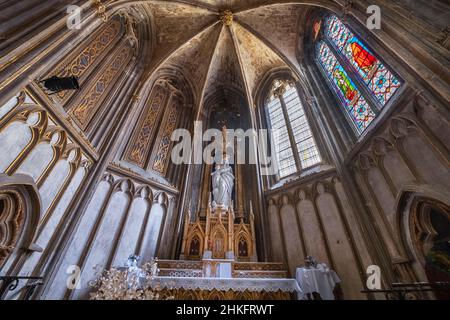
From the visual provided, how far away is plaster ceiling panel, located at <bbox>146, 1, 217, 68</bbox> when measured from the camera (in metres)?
9.35

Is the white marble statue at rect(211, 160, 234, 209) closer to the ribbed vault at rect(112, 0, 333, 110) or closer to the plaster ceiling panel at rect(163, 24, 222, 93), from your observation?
the ribbed vault at rect(112, 0, 333, 110)

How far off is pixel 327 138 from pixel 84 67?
7.57 meters

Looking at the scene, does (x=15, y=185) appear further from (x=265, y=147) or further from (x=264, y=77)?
(x=264, y=77)

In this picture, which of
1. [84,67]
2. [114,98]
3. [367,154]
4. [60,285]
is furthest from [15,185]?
[367,154]

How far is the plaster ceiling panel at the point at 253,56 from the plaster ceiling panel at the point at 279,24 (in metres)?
0.39

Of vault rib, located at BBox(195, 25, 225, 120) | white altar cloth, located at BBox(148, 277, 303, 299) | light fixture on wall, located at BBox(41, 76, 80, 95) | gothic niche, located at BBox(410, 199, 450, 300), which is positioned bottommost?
white altar cloth, located at BBox(148, 277, 303, 299)

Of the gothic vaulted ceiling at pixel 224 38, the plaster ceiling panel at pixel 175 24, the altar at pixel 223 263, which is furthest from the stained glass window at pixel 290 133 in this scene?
the plaster ceiling panel at pixel 175 24

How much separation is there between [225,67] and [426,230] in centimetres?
1063

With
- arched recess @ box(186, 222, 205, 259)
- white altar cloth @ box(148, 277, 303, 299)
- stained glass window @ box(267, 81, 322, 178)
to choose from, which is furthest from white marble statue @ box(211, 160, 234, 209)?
white altar cloth @ box(148, 277, 303, 299)

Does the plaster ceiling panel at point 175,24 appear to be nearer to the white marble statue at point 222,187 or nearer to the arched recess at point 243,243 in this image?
the white marble statue at point 222,187

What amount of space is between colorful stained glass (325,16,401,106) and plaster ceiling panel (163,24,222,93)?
214 inches

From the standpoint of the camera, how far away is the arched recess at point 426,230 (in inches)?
138

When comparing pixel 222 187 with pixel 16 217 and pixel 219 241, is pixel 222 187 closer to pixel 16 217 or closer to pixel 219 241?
pixel 219 241

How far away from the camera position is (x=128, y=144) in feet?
25.5
